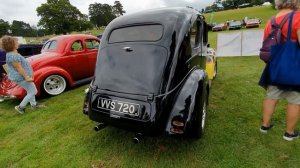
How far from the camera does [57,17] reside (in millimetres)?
54594

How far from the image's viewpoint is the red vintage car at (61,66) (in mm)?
6301

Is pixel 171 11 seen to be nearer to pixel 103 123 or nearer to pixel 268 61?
pixel 268 61

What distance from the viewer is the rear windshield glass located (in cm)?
363

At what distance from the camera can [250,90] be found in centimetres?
575

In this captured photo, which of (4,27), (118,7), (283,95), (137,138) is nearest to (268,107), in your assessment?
(283,95)

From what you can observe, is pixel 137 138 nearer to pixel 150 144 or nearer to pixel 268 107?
pixel 150 144

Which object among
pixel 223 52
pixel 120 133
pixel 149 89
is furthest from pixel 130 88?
pixel 223 52

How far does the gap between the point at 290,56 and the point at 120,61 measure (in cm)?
229

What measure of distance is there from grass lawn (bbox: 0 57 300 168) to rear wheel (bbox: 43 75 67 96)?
1294 millimetres

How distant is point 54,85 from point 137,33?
13.3 ft

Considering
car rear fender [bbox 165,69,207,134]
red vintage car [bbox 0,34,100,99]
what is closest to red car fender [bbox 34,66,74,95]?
red vintage car [bbox 0,34,100,99]

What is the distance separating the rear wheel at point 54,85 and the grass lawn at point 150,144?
129cm

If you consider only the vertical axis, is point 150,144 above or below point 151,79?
below

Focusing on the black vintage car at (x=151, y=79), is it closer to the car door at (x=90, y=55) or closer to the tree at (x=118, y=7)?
the car door at (x=90, y=55)
